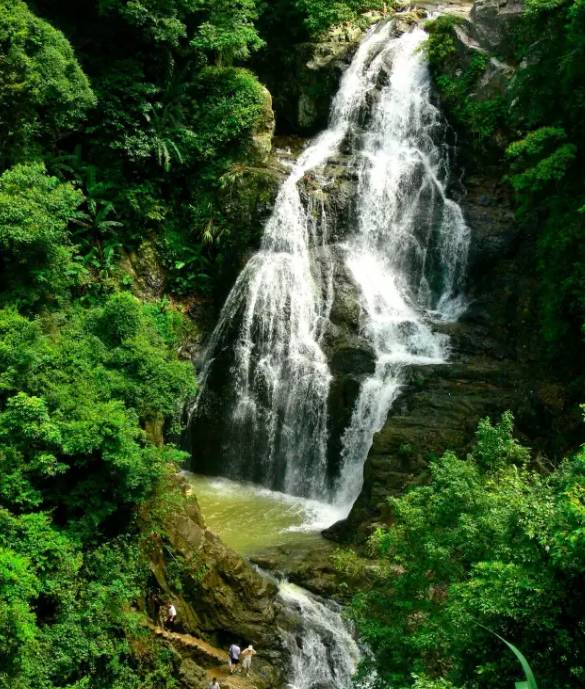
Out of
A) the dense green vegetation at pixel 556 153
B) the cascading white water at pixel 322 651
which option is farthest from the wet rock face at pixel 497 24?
Result: the cascading white water at pixel 322 651

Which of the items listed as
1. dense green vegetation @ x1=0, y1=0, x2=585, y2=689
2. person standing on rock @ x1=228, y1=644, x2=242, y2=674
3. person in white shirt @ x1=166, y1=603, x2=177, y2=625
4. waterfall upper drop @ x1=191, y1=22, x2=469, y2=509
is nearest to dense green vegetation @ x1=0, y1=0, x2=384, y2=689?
dense green vegetation @ x1=0, y1=0, x2=585, y2=689

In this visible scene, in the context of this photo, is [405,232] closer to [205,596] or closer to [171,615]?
[205,596]

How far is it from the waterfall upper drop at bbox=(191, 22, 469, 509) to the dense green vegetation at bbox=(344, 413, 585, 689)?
734cm

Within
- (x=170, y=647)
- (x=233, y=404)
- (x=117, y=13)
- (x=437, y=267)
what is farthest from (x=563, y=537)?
(x=117, y=13)

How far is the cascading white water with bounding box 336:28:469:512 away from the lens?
68.7 feet

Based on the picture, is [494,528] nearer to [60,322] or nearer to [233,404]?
[60,322]

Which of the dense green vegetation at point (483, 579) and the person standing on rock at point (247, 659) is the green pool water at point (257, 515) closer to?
the person standing on rock at point (247, 659)

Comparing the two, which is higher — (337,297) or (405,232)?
(405,232)

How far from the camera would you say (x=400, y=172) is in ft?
78.4

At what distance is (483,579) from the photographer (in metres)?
8.10

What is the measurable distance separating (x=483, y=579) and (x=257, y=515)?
34.9ft

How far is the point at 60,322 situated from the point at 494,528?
10.3 meters

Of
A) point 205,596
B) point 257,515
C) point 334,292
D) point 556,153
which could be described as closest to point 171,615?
point 205,596

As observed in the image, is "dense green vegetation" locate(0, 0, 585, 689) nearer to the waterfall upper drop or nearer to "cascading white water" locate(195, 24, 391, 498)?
"cascading white water" locate(195, 24, 391, 498)
